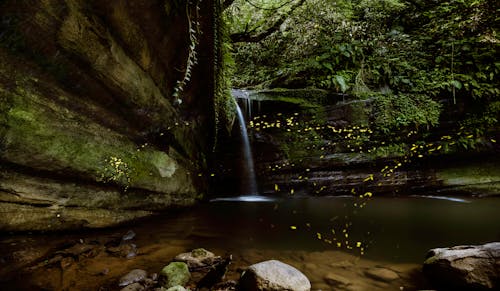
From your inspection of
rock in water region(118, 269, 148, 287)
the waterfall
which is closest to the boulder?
rock in water region(118, 269, 148, 287)

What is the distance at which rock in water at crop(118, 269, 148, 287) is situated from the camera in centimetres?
260

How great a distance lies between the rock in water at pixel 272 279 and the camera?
2.38m

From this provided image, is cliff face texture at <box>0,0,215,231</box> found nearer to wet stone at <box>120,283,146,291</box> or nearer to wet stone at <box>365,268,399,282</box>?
wet stone at <box>120,283,146,291</box>

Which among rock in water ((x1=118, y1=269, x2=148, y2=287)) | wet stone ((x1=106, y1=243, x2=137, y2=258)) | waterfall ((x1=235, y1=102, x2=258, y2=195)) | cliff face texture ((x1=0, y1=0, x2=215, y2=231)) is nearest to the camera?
rock in water ((x1=118, y1=269, x2=148, y2=287))

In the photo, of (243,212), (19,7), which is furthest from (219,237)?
(19,7)

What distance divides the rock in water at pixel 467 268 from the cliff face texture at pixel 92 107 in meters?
4.21

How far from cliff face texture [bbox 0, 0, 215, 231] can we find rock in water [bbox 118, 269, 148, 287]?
1517mm

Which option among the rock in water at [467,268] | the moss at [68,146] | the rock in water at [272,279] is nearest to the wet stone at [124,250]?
the moss at [68,146]

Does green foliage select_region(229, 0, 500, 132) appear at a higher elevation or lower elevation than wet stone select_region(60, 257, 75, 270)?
higher

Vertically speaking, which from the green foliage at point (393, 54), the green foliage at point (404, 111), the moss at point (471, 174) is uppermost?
the green foliage at point (393, 54)

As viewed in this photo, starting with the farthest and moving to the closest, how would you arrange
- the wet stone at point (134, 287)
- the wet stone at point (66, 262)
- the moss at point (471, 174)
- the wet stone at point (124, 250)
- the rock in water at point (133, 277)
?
the moss at point (471, 174) < the wet stone at point (124, 250) < the wet stone at point (66, 262) < the rock in water at point (133, 277) < the wet stone at point (134, 287)

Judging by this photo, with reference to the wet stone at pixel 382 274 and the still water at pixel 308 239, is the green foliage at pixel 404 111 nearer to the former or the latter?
the still water at pixel 308 239

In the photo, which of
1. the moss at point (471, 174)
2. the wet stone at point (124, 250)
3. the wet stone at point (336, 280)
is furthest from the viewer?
the moss at point (471, 174)

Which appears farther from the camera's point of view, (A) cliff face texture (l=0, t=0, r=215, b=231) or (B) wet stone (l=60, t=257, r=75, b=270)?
(A) cliff face texture (l=0, t=0, r=215, b=231)
